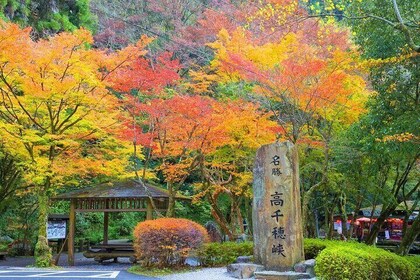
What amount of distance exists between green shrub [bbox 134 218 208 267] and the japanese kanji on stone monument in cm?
188

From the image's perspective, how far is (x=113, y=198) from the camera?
1338 cm

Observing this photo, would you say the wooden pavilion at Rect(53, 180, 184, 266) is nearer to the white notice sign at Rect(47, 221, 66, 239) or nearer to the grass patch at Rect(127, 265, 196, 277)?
the white notice sign at Rect(47, 221, 66, 239)

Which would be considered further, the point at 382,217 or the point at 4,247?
the point at 4,247

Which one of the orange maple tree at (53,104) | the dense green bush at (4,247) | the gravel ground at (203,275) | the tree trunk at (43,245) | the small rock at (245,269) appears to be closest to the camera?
the small rock at (245,269)

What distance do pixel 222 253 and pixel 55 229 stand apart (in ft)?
19.1

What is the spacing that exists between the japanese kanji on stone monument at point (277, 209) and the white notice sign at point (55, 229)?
287 inches

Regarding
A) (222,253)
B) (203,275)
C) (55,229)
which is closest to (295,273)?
(203,275)

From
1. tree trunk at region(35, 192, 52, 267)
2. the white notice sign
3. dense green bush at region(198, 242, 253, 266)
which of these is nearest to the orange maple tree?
tree trunk at region(35, 192, 52, 267)

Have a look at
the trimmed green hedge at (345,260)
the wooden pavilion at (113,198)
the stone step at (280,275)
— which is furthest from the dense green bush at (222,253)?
the wooden pavilion at (113,198)

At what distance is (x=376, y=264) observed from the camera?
8.01m

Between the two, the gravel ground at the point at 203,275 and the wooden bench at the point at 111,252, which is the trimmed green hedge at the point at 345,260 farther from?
the wooden bench at the point at 111,252

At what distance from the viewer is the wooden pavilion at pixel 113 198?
13125 mm

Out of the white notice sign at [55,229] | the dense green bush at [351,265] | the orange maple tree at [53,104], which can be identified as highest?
the orange maple tree at [53,104]

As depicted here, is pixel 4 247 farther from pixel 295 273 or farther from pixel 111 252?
pixel 295 273
